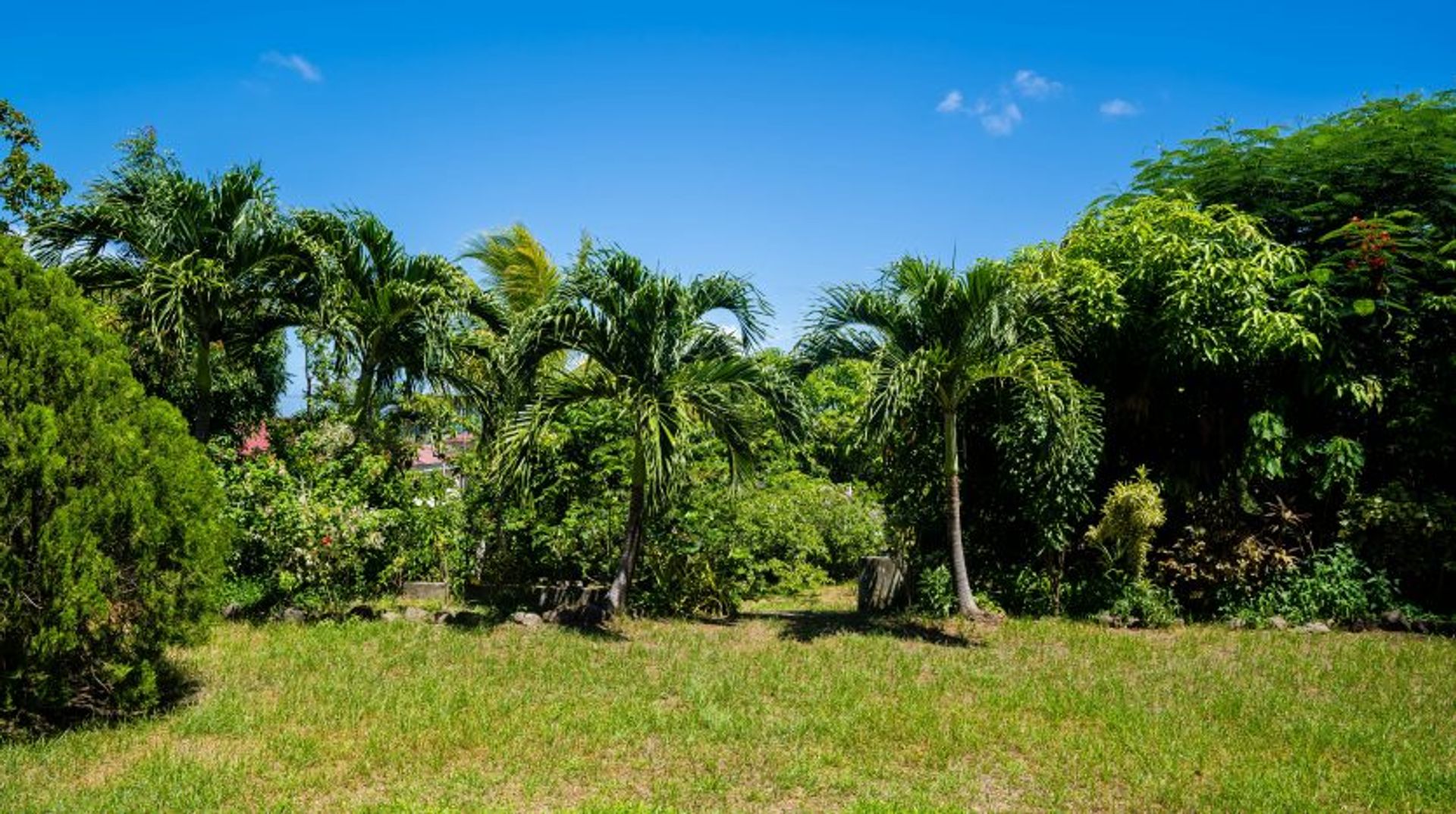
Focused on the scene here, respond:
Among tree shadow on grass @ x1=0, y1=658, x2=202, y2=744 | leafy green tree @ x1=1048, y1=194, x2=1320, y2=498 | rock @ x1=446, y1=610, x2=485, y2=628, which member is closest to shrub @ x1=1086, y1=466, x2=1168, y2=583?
leafy green tree @ x1=1048, y1=194, x2=1320, y2=498

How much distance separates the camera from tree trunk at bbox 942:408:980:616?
10266 mm

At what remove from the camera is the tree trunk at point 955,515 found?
404 inches

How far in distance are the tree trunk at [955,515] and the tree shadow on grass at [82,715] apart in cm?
721

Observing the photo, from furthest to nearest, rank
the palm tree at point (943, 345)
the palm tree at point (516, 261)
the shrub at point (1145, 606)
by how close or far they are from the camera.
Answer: the palm tree at point (516, 261) → the shrub at point (1145, 606) → the palm tree at point (943, 345)

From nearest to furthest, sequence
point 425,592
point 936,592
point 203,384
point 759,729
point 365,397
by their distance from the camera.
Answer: point 759,729 < point 203,384 < point 936,592 < point 365,397 < point 425,592

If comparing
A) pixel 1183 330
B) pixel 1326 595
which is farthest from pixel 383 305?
pixel 1326 595

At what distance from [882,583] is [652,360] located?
4214 mm

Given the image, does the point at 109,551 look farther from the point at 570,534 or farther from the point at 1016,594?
the point at 1016,594

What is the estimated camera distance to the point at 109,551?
5938 mm

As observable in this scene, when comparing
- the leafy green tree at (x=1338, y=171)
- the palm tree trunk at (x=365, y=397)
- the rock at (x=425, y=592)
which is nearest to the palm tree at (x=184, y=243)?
the palm tree trunk at (x=365, y=397)

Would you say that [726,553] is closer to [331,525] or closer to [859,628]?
[859,628]

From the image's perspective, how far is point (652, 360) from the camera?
9727 millimetres

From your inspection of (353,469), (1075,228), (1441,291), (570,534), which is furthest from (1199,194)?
(353,469)

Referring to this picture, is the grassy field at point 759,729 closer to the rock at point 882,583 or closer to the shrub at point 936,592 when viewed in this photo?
the shrub at point 936,592
